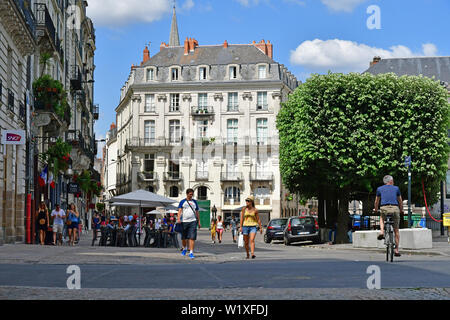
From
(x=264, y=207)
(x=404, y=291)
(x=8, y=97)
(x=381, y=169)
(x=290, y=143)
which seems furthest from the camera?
(x=264, y=207)

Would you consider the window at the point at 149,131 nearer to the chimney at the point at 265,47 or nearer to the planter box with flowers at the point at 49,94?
the chimney at the point at 265,47

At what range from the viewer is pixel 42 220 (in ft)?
88.3

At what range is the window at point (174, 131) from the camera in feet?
273

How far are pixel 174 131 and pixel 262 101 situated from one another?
10.1m

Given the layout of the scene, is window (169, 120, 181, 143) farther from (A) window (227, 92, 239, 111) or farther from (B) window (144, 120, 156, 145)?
(A) window (227, 92, 239, 111)

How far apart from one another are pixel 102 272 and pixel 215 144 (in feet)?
229

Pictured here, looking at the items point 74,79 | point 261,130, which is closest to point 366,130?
point 74,79

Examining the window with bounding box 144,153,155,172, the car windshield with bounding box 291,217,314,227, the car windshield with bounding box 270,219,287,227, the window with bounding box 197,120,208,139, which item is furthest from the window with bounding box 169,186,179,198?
the car windshield with bounding box 291,217,314,227

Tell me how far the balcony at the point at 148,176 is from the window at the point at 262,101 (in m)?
13.4

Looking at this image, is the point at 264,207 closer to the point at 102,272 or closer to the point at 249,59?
the point at 249,59

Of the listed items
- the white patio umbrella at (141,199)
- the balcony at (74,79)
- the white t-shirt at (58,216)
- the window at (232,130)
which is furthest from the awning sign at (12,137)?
the window at (232,130)

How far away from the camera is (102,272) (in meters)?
12.2

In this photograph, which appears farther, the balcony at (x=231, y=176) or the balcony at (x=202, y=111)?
the balcony at (x=202, y=111)
